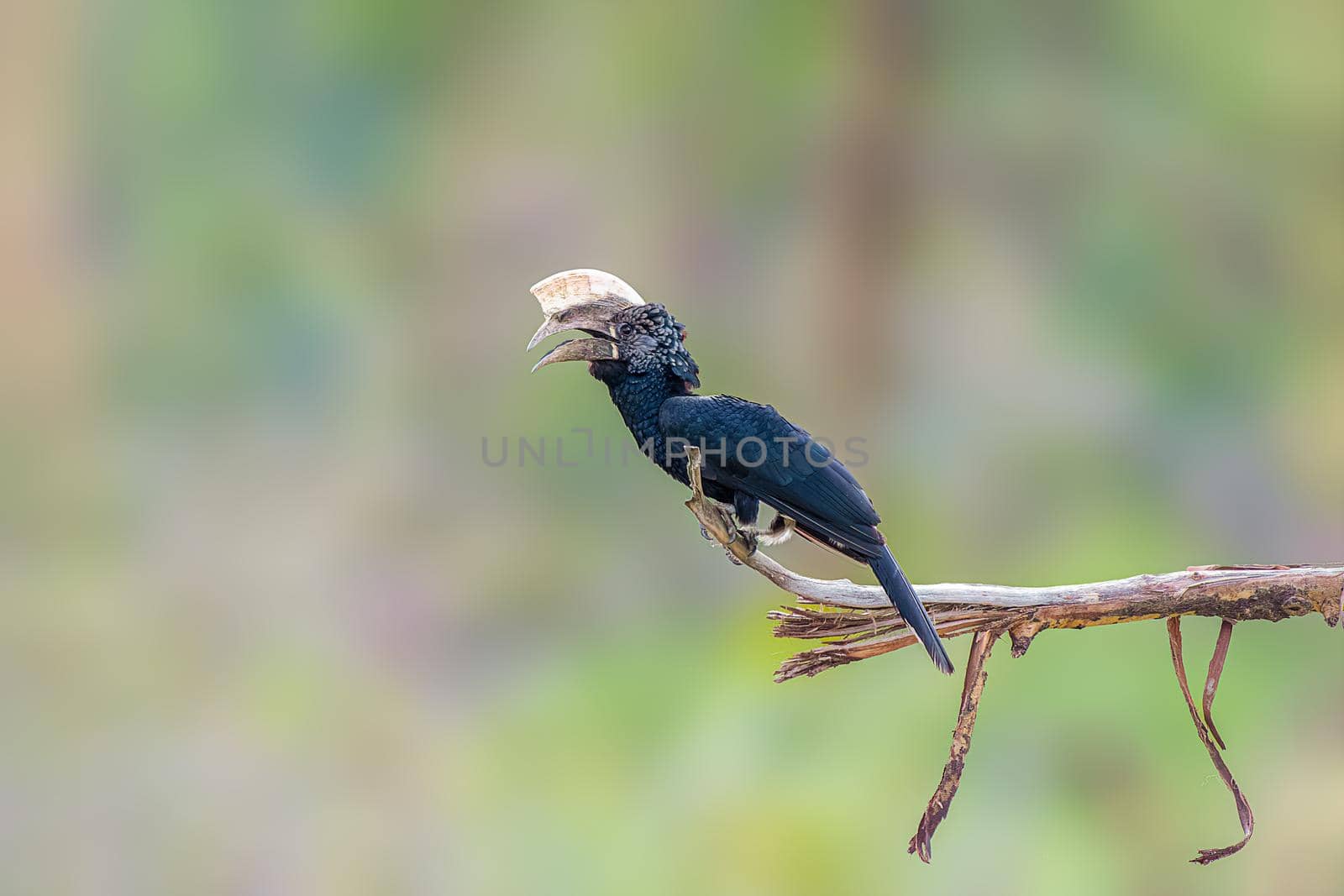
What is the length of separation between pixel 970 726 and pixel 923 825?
25 centimetres

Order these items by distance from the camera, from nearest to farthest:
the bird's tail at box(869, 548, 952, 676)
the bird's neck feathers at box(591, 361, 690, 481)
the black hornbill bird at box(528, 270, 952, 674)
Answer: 1. the bird's tail at box(869, 548, 952, 676)
2. the black hornbill bird at box(528, 270, 952, 674)
3. the bird's neck feathers at box(591, 361, 690, 481)

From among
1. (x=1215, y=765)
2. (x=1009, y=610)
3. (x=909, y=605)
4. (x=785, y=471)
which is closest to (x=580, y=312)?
(x=785, y=471)

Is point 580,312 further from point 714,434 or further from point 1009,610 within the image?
point 1009,610

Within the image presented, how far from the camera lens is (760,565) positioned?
8.22 ft

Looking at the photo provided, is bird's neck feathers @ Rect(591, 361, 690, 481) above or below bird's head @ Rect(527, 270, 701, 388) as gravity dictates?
below

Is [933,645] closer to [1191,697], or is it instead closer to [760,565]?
[760,565]

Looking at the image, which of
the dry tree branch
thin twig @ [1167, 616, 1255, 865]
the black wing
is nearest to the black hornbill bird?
the black wing

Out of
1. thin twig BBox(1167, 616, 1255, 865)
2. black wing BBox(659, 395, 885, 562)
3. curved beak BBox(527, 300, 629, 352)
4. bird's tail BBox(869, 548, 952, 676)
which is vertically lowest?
thin twig BBox(1167, 616, 1255, 865)

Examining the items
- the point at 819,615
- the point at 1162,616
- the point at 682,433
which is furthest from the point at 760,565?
the point at 1162,616

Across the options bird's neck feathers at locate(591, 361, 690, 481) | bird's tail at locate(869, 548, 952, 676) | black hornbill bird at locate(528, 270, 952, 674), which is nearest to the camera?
bird's tail at locate(869, 548, 952, 676)

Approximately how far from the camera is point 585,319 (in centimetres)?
275

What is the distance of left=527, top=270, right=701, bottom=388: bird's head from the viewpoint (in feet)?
8.93

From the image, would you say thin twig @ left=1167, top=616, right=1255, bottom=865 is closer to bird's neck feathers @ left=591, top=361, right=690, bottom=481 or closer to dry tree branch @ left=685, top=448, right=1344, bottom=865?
dry tree branch @ left=685, top=448, right=1344, bottom=865

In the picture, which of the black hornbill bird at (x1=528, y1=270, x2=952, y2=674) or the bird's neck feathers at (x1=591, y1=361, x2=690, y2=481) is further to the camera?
the bird's neck feathers at (x1=591, y1=361, x2=690, y2=481)
